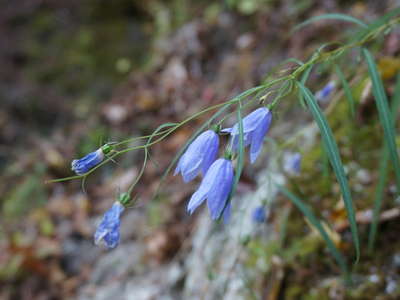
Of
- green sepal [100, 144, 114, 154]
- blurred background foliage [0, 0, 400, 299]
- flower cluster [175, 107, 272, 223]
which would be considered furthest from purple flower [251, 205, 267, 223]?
green sepal [100, 144, 114, 154]

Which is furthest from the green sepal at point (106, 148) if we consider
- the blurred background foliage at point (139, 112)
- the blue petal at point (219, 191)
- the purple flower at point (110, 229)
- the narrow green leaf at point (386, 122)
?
the blurred background foliage at point (139, 112)

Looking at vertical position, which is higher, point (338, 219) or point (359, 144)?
point (359, 144)

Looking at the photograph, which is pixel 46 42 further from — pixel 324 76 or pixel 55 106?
pixel 324 76

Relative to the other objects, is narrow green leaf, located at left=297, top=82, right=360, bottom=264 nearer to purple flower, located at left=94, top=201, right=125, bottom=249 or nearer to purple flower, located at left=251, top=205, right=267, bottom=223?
purple flower, located at left=94, top=201, right=125, bottom=249

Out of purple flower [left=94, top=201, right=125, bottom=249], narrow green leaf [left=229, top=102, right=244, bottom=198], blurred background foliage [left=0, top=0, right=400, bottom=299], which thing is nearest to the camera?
narrow green leaf [left=229, top=102, right=244, bottom=198]

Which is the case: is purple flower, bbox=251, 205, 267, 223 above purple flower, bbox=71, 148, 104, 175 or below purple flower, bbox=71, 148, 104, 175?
below

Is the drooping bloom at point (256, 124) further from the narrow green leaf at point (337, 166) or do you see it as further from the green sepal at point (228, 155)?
the narrow green leaf at point (337, 166)

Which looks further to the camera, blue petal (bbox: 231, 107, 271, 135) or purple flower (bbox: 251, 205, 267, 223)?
purple flower (bbox: 251, 205, 267, 223)

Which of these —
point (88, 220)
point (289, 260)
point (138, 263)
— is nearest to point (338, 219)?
point (289, 260)
